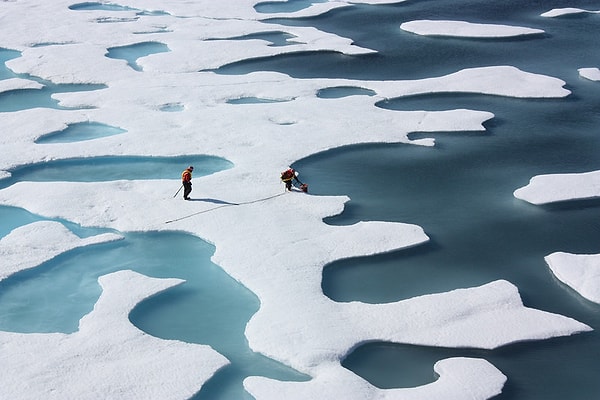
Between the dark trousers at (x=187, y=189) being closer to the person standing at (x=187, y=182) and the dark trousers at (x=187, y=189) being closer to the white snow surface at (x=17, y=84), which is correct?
the person standing at (x=187, y=182)

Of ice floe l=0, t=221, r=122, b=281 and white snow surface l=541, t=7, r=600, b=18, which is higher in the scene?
white snow surface l=541, t=7, r=600, b=18

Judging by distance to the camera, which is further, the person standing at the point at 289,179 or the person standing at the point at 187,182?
the person standing at the point at 289,179

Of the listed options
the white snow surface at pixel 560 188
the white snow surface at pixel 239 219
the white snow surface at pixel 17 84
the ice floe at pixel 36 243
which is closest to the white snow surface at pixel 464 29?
the white snow surface at pixel 239 219

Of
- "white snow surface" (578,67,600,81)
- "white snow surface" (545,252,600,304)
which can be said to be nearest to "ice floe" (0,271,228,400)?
"white snow surface" (545,252,600,304)

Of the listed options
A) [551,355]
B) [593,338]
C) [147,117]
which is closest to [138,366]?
[551,355]

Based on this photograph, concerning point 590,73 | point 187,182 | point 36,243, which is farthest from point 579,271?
point 590,73

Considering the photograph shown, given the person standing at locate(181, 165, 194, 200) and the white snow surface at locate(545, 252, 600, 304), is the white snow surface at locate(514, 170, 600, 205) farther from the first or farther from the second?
the person standing at locate(181, 165, 194, 200)
